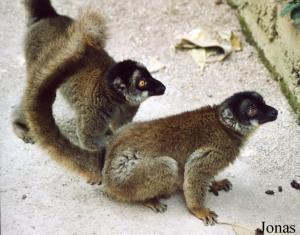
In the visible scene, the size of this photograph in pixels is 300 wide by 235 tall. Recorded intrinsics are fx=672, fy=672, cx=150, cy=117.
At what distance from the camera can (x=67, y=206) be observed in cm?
558

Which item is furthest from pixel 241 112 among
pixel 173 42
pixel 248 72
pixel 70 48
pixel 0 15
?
pixel 0 15

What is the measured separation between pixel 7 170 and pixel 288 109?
295 cm

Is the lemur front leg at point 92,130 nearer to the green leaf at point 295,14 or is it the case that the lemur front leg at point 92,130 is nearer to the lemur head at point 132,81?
the lemur head at point 132,81

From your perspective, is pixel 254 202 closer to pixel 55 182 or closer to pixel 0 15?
pixel 55 182

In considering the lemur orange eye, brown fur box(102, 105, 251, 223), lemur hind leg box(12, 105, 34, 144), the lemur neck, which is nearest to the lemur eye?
the lemur neck

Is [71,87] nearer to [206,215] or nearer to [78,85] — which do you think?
[78,85]

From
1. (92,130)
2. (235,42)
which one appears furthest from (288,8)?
(92,130)

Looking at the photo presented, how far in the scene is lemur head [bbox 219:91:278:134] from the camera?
217 inches

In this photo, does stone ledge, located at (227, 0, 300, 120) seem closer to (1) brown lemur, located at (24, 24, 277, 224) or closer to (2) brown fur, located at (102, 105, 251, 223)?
(1) brown lemur, located at (24, 24, 277, 224)

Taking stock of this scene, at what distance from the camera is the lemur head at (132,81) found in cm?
587

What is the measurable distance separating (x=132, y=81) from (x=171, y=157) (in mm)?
832

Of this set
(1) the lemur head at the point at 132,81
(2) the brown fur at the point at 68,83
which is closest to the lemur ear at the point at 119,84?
(1) the lemur head at the point at 132,81

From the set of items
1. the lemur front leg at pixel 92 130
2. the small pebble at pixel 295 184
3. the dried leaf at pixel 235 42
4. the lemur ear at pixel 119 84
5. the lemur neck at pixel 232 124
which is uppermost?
the lemur ear at pixel 119 84

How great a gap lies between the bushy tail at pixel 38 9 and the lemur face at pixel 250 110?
2165 mm
